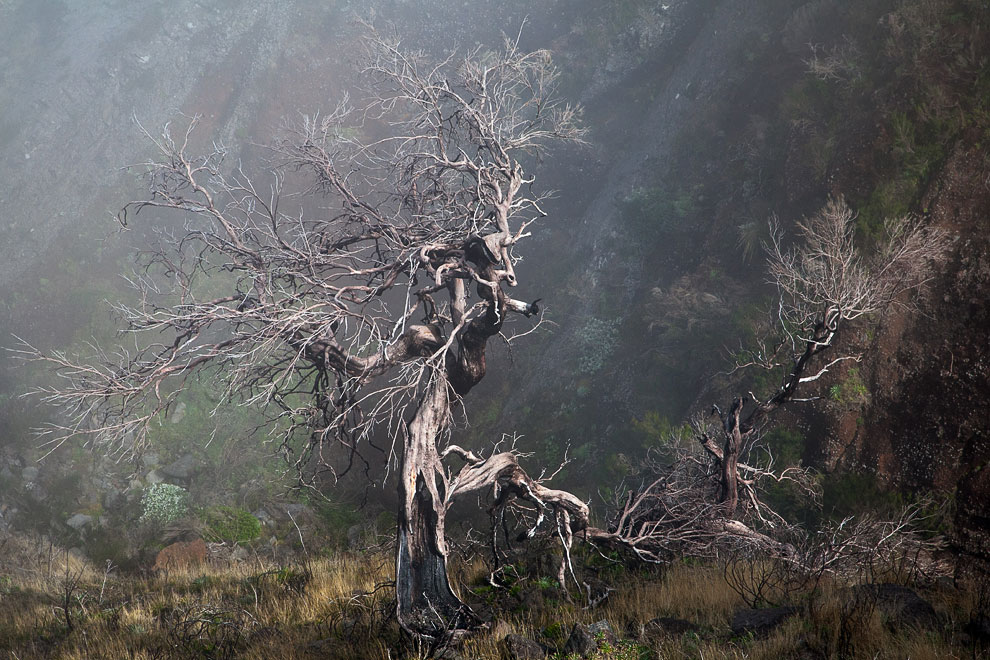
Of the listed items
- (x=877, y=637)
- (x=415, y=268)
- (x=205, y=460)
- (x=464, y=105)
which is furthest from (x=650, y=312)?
(x=205, y=460)

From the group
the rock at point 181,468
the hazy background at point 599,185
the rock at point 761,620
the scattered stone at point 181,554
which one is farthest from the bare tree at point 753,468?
the rock at point 181,468

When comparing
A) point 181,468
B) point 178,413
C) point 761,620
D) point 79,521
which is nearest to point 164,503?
point 181,468

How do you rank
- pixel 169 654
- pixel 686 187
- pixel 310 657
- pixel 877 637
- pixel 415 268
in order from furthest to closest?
pixel 686 187 < pixel 415 268 < pixel 169 654 < pixel 310 657 < pixel 877 637

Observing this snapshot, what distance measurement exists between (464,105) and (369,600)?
632 centimetres

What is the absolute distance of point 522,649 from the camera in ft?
14.5

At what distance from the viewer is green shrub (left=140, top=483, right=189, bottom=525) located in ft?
44.9

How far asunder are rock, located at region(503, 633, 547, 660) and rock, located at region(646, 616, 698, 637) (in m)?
1.01

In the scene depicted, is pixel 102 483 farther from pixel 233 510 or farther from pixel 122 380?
pixel 122 380

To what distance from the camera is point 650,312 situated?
13.7 meters

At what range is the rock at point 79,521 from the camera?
13766mm

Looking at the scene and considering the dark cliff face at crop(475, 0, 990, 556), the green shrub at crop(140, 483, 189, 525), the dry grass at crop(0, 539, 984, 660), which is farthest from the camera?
the green shrub at crop(140, 483, 189, 525)

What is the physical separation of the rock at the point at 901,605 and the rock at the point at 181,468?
51.3 feet

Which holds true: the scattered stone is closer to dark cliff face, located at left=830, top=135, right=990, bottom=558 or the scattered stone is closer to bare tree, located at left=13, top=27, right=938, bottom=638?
bare tree, located at left=13, top=27, right=938, bottom=638

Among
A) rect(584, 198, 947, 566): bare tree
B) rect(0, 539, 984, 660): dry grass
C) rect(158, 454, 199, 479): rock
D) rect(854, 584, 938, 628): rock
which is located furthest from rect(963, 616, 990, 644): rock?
rect(158, 454, 199, 479): rock
